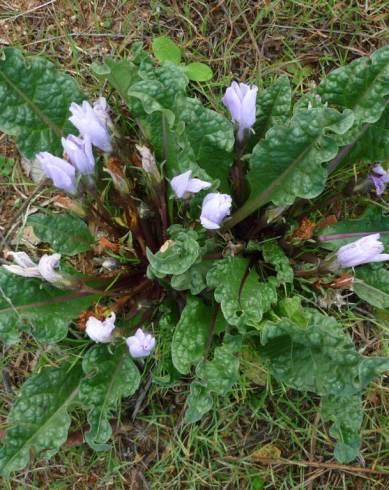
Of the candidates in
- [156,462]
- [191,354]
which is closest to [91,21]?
[191,354]

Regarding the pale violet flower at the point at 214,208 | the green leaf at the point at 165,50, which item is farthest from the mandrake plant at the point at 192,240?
the green leaf at the point at 165,50

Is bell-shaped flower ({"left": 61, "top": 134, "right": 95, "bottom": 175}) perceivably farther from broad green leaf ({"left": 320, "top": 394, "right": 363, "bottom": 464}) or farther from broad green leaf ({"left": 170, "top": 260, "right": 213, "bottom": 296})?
broad green leaf ({"left": 320, "top": 394, "right": 363, "bottom": 464})

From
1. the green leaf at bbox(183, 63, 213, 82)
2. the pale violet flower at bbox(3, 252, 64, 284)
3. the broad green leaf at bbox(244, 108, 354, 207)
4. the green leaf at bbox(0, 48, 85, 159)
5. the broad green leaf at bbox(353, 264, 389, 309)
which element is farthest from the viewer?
the green leaf at bbox(183, 63, 213, 82)

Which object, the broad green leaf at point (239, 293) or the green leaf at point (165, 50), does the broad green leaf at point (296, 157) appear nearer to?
the broad green leaf at point (239, 293)

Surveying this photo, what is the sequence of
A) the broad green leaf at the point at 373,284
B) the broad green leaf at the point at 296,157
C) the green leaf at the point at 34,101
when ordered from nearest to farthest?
the broad green leaf at the point at 296,157 → the green leaf at the point at 34,101 → the broad green leaf at the point at 373,284

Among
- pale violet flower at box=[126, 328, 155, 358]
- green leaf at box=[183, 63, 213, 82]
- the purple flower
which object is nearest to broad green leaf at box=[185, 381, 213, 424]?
pale violet flower at box=[126, 328, 155, 358]

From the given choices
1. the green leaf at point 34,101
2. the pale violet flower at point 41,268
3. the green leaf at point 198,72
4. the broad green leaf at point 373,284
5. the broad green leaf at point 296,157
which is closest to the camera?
the broad green leaf at point 296,157

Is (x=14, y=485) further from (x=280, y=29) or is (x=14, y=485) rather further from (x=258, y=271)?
(x=280, y=29)
